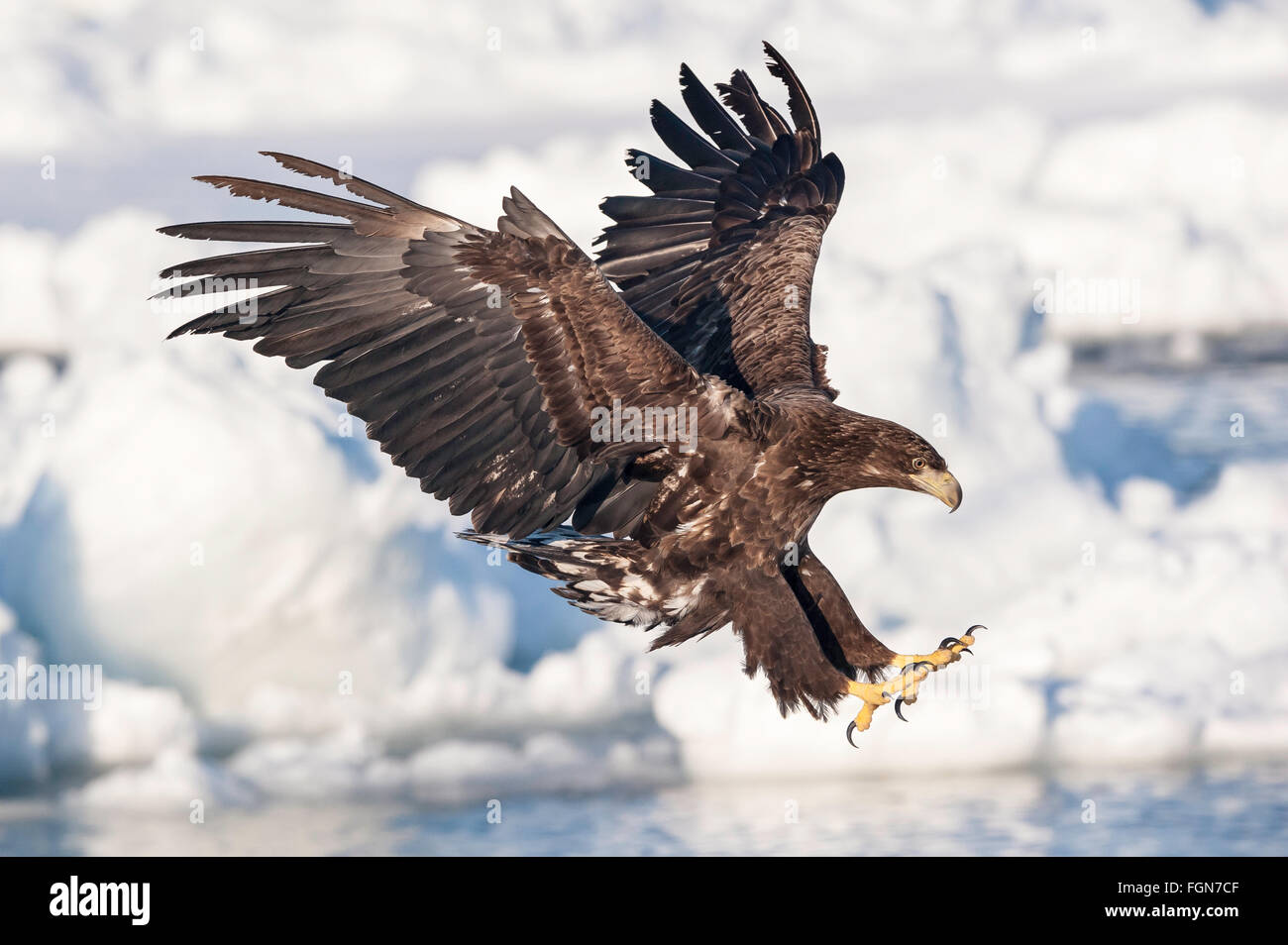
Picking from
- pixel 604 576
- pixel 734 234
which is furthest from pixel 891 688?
pixel 734 234

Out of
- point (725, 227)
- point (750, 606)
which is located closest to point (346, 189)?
point (750, 606)

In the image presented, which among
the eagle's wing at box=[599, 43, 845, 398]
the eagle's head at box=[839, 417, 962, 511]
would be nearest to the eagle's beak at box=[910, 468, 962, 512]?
the eagle's head at box=[839, 417, 962, 511]

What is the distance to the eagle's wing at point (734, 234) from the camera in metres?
11.0

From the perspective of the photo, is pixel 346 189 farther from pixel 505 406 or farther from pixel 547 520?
pixel 547 520

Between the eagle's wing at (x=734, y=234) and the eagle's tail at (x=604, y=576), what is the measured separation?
1917mm

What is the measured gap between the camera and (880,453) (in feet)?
29.1

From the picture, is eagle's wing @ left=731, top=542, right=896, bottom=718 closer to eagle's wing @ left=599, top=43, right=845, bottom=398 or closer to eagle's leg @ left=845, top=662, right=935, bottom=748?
eagle's leg @ left=845, top=662, right=935, bottom=748

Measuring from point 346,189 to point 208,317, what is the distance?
106 cm

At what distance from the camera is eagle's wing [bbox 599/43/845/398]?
36.2ft

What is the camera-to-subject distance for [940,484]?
345 inches

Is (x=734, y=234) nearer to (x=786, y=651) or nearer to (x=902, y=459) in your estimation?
(x=902, y=459)

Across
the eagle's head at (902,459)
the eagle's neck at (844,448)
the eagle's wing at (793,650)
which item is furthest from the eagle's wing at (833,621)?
the eagle's head at (902,459)

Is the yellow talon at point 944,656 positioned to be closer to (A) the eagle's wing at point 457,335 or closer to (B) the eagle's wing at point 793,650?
(B) the eagle's wing at point 793,650

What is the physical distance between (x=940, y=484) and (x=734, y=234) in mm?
4014
